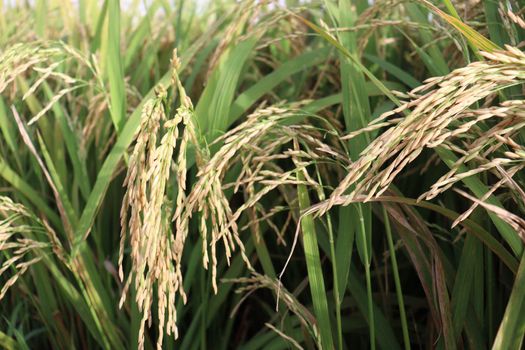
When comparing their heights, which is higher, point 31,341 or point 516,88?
point 516,88

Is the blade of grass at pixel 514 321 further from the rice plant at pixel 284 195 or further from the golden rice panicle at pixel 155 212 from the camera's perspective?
the golden rice panicle at pixel 155 212

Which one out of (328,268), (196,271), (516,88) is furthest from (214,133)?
(516,88)

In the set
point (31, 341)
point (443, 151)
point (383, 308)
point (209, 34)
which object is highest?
point (209, 34)

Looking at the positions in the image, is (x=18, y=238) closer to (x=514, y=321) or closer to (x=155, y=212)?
(x=155, y=212)

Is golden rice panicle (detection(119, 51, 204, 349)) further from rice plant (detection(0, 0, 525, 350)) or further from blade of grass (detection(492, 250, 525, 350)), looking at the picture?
blade of grass (detection(492, 250, 525, 350))

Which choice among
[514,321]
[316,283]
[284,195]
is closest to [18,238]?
[284,195]

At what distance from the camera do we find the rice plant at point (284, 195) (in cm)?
101

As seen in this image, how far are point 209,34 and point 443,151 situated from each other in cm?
76

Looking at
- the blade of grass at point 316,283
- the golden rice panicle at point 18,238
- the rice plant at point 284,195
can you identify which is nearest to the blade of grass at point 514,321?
the rice plant at point 284,195

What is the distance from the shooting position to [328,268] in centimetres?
174

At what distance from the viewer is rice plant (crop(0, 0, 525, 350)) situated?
1.01 m

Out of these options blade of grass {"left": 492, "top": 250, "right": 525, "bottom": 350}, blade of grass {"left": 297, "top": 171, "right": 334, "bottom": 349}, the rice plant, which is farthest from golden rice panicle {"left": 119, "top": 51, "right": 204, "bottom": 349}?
blade of grass {"left": 492, "top": 250, "right": 525, "bottom": 350}

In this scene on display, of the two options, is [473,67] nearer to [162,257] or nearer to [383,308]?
[162,257]

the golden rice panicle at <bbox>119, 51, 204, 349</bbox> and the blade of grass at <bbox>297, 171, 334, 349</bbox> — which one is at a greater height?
the golden rice panicle at <bbox>119, 51, 204, 349</bbox>
